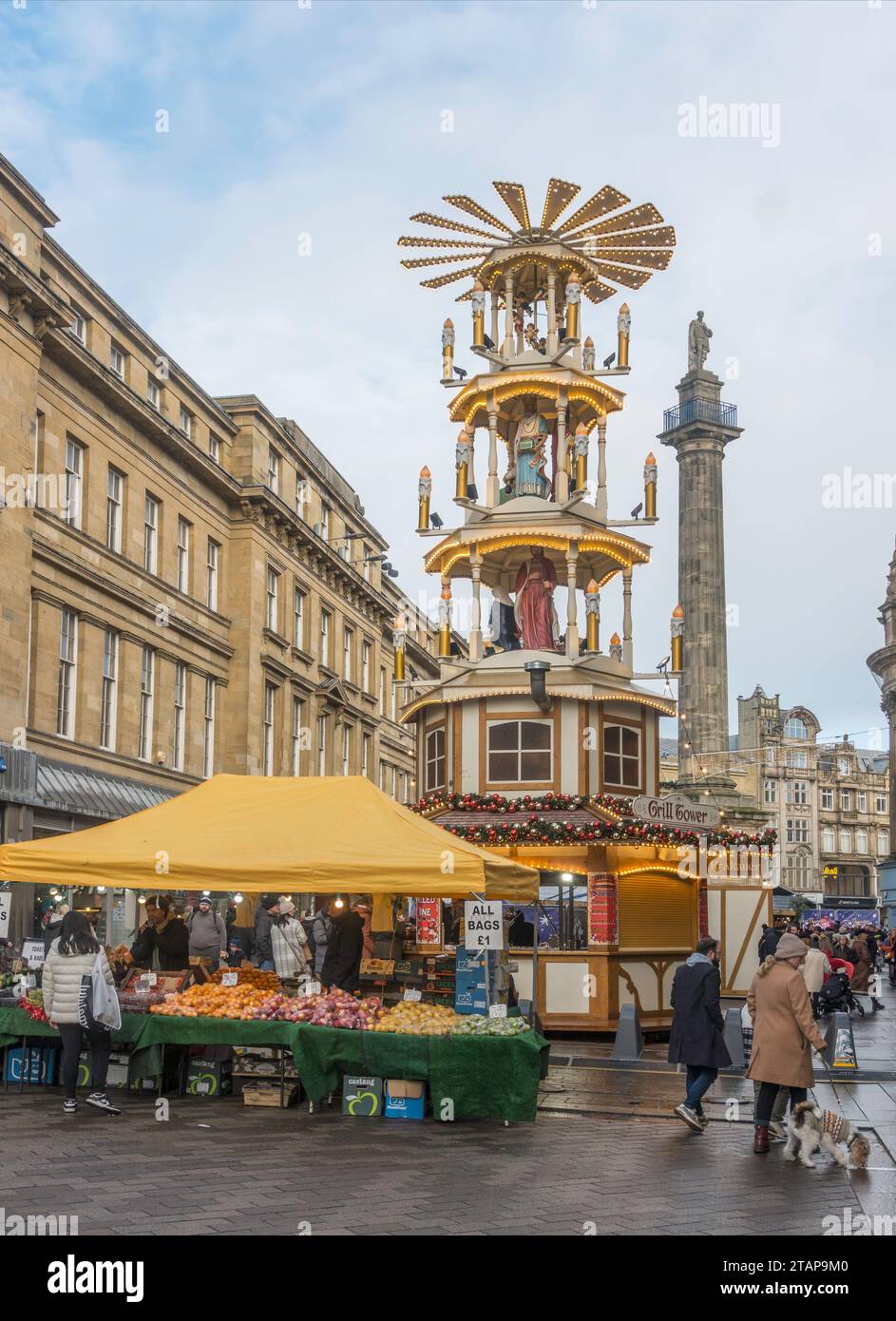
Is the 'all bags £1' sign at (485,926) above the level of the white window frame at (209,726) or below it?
below

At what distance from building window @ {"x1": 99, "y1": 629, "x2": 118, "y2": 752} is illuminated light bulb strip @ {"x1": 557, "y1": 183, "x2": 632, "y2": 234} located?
14.1 m

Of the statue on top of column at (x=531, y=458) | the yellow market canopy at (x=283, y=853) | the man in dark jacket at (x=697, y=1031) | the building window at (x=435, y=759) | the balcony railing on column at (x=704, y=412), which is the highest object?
the balcony railing on column at (x=704, y=412)

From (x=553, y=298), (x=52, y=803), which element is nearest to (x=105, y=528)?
(x=52, y=803)

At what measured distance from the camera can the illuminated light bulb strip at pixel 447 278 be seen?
28294 mm

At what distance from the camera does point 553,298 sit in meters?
27.5

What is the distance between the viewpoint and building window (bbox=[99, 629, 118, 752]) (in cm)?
3359

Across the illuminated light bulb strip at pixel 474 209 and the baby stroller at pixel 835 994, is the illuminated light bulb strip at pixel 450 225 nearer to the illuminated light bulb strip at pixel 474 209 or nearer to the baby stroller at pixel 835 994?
the illuminated light bulb strip at pixel 474 209

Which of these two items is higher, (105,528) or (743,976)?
(105,528)

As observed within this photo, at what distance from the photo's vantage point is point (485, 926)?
14.3 meters

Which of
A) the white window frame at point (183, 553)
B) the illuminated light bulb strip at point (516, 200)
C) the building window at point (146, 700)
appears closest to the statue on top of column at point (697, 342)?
the white window frame at point (183, 553)

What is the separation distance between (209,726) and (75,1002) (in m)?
28.4

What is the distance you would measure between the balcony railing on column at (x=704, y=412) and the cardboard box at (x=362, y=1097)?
52.4 metres
